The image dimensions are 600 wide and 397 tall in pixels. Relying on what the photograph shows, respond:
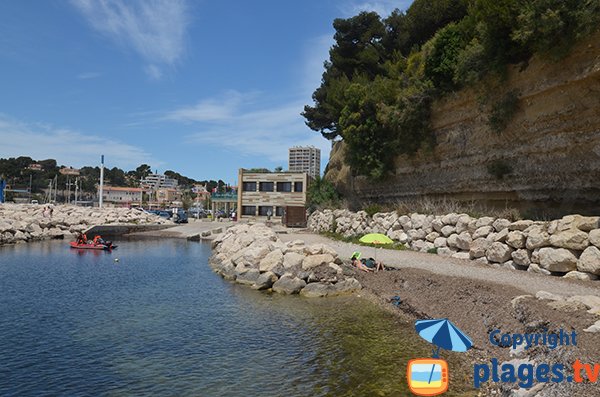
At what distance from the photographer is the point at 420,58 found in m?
32.2

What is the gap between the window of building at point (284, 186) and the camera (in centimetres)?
6731

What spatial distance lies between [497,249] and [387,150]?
16983mm

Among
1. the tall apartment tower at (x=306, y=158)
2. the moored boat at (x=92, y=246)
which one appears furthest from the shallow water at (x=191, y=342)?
the tall apartment tower at (x=306, y=158)

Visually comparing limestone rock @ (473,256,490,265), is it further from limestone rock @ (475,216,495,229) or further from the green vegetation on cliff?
the green vegetation on cliff

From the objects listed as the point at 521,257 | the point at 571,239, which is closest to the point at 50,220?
the point at 521,257

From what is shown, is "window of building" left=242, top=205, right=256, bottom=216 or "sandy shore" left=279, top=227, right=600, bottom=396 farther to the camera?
"window of building" left=242, top=205, right=256, bottom=216

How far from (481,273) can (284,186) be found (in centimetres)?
5164

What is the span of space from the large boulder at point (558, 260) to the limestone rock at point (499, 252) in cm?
221

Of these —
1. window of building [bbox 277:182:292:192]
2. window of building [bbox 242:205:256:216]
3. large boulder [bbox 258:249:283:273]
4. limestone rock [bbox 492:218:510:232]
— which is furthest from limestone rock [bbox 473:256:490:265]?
Answer: window of building [bbox 242:205:256:216]

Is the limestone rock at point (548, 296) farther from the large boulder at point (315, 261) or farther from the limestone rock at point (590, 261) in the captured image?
the large boulder at point (315, 261)


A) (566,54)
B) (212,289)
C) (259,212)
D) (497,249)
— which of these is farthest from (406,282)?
(259,212)

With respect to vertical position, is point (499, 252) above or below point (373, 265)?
above

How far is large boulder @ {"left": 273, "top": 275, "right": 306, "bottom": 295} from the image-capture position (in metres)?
17.9

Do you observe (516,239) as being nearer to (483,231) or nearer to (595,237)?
(483,231)
